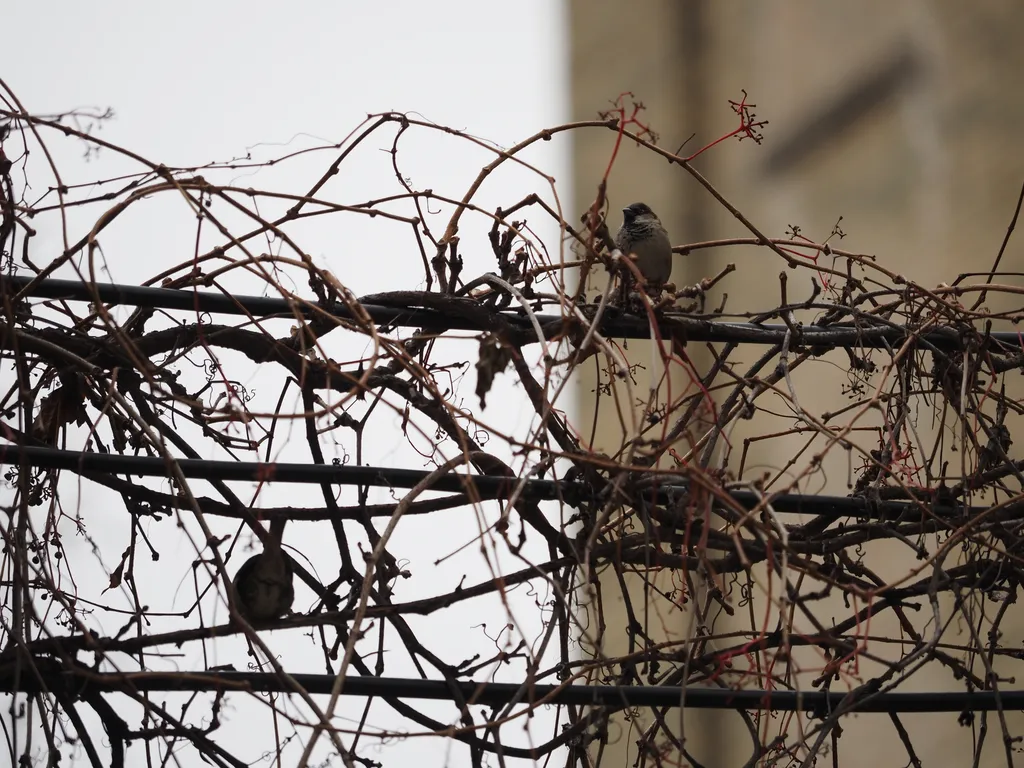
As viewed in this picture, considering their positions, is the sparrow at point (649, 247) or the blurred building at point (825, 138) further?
the blurred building at point (825, 138)

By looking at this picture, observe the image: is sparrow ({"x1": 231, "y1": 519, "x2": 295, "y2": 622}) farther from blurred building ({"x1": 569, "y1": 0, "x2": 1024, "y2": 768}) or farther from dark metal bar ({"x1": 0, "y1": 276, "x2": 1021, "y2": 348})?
blurred building ({"x1": 569, "y1": 0, "x2": 1024, "y2": 768})

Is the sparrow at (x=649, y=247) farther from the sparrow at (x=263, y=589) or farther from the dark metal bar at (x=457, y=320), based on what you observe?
the sparrow at (x=263, y=589)

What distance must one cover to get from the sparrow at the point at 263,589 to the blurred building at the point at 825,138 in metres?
1.48

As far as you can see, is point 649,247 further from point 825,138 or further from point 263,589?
point 825,138

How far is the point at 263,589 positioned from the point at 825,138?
316cm

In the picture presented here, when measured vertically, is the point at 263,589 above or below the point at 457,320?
below

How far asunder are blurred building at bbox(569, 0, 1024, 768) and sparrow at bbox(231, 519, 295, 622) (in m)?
1.48

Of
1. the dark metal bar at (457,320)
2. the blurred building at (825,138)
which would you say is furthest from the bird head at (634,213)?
the blurred building at (825,138)

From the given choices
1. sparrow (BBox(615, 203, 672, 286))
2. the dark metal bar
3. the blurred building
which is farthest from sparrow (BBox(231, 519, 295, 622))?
the blurred building

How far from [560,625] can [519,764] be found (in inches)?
16.5

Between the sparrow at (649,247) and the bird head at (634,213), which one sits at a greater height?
the bird head at (634,213)

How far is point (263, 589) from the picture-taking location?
112cm

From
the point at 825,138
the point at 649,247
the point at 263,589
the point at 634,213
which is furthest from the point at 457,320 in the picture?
the point at 825,138

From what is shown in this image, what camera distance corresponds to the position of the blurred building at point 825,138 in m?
2.80
